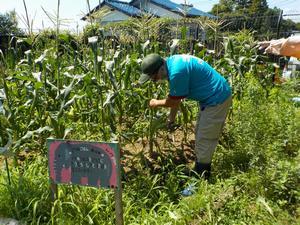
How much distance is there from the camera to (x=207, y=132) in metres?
3.70

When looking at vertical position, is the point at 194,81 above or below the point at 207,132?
above

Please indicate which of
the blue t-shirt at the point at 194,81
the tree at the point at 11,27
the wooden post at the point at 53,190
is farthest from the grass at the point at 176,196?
the tree at the point at 11,27

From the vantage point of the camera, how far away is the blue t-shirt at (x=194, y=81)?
3.31 metres

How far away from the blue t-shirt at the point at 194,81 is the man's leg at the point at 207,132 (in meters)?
0.08

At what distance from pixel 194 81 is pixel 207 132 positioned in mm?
551

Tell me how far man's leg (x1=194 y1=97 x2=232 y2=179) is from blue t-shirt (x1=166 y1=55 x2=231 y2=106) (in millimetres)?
84

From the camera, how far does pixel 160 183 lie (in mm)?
3637

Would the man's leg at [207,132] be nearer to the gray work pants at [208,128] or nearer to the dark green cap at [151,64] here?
the gray work pants at [208,128]

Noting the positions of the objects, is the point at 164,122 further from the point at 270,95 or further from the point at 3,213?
the point at 270,95

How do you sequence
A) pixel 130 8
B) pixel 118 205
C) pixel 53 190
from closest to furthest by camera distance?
pixel 118 205 → pixel 53 190 → pixel 130 8

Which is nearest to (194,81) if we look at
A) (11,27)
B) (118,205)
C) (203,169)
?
(203,169)

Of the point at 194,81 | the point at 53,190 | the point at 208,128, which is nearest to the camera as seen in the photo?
the point at 53,190

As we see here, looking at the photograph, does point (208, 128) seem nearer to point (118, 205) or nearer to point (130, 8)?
point (118, 205)

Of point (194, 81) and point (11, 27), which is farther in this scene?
point (11, 27)
